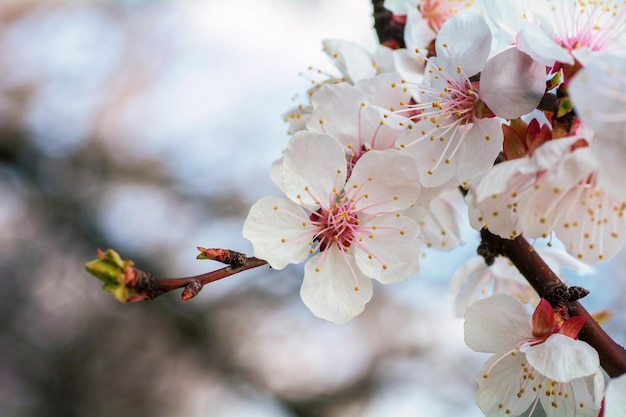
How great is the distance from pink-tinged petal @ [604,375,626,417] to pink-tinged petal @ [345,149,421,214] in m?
0.26

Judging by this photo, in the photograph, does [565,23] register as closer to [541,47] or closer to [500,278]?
[541,47]

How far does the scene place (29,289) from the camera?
257 cm

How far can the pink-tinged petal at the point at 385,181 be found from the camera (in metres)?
0.67

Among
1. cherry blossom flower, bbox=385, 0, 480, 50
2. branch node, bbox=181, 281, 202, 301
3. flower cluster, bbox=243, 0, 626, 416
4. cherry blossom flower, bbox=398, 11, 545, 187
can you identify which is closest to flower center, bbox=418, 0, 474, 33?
cherry blossom flower, bbox=385, 0, 480, 50

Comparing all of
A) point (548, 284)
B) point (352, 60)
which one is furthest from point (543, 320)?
point (352, 60)

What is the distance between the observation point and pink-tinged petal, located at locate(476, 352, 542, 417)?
681 millimetres

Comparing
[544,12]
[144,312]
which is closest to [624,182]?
[544,12]

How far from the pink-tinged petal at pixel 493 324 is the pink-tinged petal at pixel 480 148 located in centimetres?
14

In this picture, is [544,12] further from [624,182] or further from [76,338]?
[76,338]

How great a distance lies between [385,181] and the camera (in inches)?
26.5

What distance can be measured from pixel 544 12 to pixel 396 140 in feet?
0.64

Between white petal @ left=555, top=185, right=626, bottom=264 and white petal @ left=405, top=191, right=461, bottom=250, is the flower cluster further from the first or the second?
white petal @ left=405, top=191, right=461, bottom=250

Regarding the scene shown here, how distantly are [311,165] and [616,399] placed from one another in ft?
1.15

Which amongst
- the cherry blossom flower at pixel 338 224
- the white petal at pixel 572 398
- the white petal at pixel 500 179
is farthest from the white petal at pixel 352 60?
the white petal at pixel 572 398
